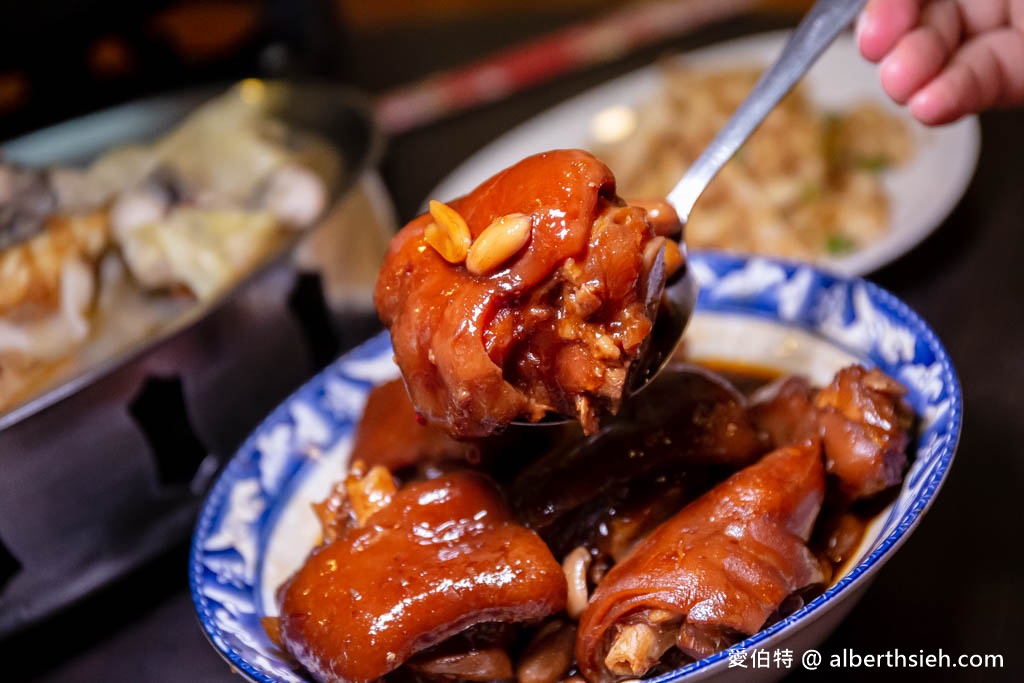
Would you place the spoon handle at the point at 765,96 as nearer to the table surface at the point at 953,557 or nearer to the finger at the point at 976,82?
the finger at the point at 976,82

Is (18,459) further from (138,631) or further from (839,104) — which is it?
(839,104)

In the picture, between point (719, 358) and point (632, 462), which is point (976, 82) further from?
point (632, 462)

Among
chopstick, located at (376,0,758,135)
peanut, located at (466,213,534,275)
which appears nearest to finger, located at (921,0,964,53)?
peanut, located at (466,213,534,275)

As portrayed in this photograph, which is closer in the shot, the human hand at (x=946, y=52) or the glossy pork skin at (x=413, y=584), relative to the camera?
the glossy pork skin at (x=413, y=584)

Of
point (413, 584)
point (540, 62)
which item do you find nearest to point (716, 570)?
point (413, 584)

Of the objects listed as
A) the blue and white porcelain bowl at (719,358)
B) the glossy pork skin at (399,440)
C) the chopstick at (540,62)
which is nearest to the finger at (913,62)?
the blue and white porcelain bowl at (719,358)

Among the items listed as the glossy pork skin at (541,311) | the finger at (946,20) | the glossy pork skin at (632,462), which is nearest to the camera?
the glossy pork skin at (541,311)
